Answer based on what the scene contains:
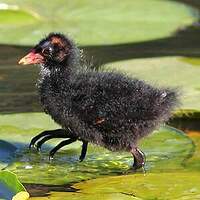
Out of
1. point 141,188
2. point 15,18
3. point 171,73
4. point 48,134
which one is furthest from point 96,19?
point 141,188

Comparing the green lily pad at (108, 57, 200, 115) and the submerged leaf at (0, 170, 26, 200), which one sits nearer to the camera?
the submerged leaf at (0, 170, 26, 200)

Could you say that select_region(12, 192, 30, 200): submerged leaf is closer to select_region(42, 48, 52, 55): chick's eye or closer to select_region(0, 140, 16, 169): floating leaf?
select_region(0, 140, 16, 169): floating leaf

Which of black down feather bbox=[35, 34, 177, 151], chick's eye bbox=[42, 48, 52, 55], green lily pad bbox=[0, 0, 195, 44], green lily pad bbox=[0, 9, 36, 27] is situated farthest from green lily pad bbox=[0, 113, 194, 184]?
green lily pad bbox=[0, 9, 36, 27]

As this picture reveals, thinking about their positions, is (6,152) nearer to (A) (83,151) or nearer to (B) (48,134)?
(B) (48,134)

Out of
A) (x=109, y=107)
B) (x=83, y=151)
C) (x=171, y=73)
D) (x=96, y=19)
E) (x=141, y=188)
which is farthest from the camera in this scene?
(x=96, y=19)

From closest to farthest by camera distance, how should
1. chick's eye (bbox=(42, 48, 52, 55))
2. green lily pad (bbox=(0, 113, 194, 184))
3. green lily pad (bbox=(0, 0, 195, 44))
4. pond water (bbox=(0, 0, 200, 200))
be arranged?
pond water (bbox=(0, 0, 200, 200)) → green lily pad (bbox=(0, 113, 194, 184)) → chick's eye (bbox=(42, 48, 52, 55)) → green lily pad (bbox=(0, 0, 195, 44))

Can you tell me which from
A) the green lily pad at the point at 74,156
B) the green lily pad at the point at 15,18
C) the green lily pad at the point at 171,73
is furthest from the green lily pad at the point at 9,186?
the green lily pad at the point at 15,18
